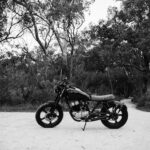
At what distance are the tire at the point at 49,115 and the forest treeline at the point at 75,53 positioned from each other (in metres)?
6.20

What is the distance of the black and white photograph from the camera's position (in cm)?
483

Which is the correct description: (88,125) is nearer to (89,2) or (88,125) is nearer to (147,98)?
(147,98)

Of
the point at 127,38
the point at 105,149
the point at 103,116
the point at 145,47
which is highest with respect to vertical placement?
the point at 127,38

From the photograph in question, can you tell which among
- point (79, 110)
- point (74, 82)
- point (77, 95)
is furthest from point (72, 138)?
point (74, 82)

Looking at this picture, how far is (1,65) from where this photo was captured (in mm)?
13227

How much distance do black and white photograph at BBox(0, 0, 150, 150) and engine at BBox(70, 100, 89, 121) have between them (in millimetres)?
23

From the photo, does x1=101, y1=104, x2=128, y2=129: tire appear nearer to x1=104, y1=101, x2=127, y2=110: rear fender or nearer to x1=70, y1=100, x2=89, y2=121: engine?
x1=104, y1=101, x2=127, y2=110: rear fender

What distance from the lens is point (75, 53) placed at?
28.0m

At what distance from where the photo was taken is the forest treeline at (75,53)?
505 inches

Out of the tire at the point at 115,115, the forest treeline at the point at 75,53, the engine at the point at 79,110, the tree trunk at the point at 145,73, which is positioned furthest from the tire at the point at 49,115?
the tree trunk at the point at 145,73

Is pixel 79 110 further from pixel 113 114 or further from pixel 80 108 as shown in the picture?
pixel 113 114

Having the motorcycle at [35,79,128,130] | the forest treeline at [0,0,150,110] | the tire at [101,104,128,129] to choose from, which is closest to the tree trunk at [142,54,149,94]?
the forest treeline at [0,0,150,110]

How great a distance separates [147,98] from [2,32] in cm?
1166

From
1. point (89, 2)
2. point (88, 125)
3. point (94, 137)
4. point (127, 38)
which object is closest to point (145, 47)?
point (127, 38)
